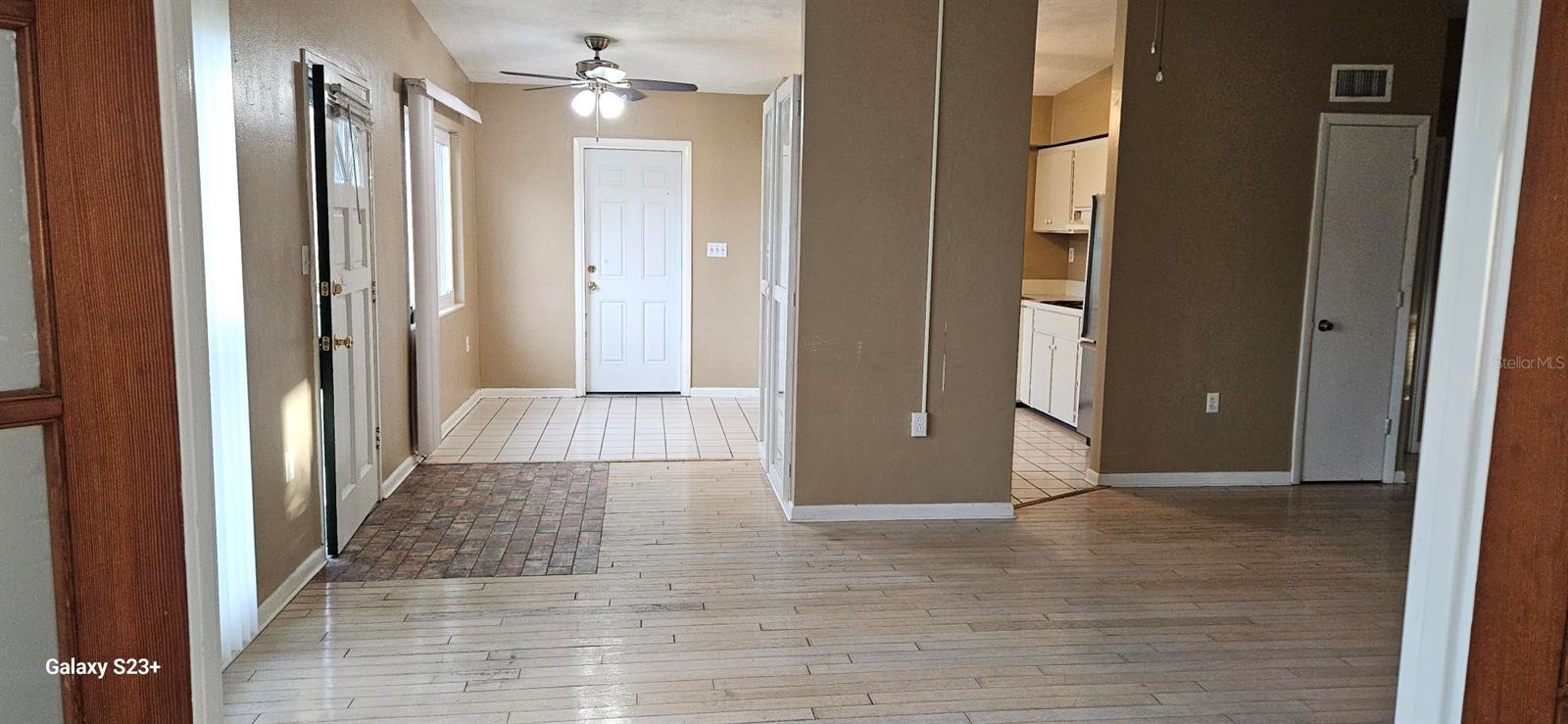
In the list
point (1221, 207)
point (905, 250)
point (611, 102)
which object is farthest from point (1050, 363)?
point (611, 102)

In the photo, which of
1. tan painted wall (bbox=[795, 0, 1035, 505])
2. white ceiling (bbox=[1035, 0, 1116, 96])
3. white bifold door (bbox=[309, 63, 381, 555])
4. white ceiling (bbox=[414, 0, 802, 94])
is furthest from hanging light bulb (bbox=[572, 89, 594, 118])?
white ceiling (bbox=[1035, 0, 1116, 96])

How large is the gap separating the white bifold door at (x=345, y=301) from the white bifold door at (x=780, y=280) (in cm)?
187

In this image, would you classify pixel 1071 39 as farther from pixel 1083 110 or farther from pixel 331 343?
pixel 331 343

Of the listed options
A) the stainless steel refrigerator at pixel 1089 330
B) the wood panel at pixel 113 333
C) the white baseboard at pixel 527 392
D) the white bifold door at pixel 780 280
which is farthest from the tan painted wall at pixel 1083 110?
the wood panel at pixel 113 333

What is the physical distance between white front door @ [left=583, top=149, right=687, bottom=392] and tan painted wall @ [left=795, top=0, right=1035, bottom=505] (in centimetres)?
392

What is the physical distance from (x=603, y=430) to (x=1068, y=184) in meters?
3.90

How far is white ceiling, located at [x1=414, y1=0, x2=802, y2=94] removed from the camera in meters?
5.33

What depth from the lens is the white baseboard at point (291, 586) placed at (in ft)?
10.7

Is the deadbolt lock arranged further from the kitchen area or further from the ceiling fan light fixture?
the kitchen area

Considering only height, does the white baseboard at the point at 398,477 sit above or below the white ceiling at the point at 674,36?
below

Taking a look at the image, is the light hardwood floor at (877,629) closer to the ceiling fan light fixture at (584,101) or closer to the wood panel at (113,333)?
the wood panel at (113,333)

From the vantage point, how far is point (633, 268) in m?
8.17

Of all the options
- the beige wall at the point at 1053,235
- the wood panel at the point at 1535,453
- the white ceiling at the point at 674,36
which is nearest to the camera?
the wood panel at the point at 1535,453

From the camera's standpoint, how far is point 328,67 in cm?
381
